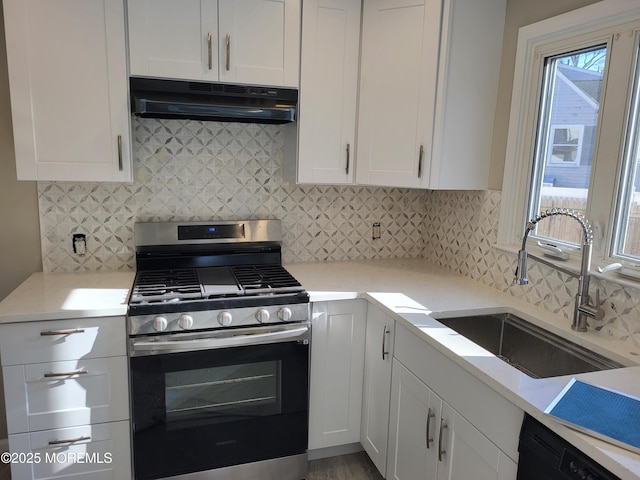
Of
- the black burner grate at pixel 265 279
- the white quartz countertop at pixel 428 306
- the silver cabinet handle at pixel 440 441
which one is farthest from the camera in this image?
the black burner grate at pixel 265 279

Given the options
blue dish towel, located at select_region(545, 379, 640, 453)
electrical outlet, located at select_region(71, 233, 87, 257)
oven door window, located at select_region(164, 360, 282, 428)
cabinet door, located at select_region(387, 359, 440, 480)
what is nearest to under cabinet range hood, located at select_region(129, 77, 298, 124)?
electrical outlet, located at select_region(71, 233, 87, 257)

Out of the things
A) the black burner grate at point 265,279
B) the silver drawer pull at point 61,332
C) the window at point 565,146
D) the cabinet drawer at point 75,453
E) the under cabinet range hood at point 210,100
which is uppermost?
the under cabinet range hood at point 210,100

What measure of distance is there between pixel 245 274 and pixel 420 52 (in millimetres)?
1382

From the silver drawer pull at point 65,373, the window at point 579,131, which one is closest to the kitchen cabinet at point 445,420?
the window at point 579,131

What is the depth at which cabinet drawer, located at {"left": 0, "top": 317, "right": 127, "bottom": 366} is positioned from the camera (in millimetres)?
1775

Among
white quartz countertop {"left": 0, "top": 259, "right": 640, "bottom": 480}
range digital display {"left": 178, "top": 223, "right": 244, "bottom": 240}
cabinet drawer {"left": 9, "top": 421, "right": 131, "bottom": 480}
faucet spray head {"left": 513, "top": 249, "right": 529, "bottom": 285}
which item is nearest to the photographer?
white quartz countertop {"left": 0, "top": 259, "right": 640, "bottom": 480}

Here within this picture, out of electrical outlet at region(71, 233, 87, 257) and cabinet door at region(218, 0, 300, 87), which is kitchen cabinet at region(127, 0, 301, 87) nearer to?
cabinet door at region(218, 0, 300, 87)

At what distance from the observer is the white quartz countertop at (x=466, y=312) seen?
116cm

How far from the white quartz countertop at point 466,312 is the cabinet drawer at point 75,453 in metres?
1.05

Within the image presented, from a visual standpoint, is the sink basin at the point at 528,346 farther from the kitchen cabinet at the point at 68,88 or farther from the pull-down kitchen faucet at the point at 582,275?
the kitchen cabinet at the point at 68,88

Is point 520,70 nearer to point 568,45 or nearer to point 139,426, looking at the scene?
point 568,45

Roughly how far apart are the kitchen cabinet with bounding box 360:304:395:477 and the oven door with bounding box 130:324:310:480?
1.02 ft

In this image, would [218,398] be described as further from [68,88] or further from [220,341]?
[68,88]

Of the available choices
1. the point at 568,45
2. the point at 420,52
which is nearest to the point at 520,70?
the point at 568,45
